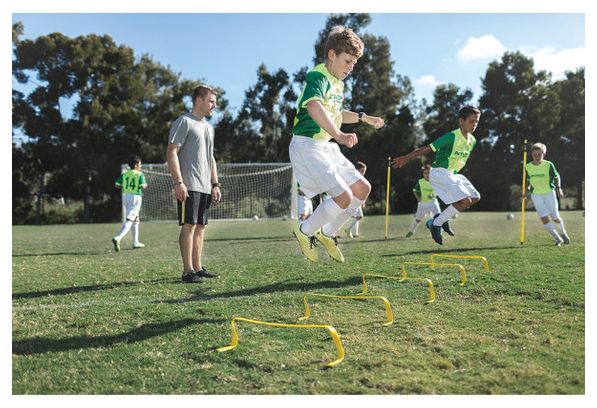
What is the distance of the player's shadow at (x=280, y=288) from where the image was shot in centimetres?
599

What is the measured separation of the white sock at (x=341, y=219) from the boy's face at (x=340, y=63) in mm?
1274

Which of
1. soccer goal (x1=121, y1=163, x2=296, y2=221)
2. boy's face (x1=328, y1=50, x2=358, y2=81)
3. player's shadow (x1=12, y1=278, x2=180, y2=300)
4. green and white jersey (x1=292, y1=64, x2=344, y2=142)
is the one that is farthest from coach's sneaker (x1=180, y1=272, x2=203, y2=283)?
soccer goal (x1=121, y1=163, x2=296, y2=221)

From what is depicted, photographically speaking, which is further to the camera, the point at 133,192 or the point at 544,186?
the point at 133,192

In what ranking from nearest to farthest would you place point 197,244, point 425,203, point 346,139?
point 346,139 < point 197,244 < point 425,203

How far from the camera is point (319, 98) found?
512 cm

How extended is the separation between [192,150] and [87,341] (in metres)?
3.05

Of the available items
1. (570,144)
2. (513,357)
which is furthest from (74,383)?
(570,144)

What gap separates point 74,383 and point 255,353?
3.99ft

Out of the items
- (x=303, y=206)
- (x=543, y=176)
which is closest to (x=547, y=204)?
(x=543, y=176)

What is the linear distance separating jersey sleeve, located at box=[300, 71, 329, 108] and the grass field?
6.60 feet

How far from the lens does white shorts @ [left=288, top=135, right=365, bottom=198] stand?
5.31m

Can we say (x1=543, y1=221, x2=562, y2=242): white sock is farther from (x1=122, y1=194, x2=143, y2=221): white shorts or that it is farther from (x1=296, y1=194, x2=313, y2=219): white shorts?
(x1=122, y1=194, x2=143, y2=221): white shorts

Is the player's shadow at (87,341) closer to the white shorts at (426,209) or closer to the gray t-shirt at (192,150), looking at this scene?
the gray t-shirt at (192,150)

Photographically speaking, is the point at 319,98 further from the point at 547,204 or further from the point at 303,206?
the point at 303,206
